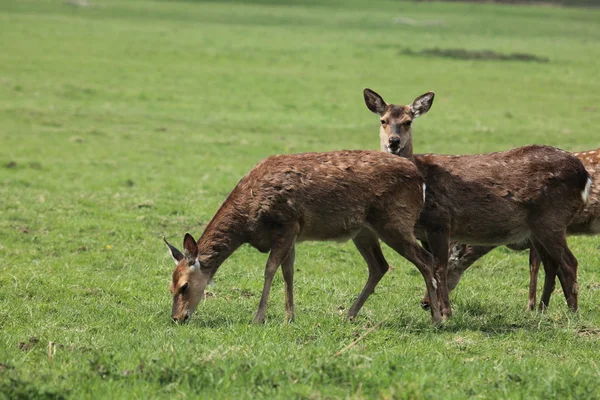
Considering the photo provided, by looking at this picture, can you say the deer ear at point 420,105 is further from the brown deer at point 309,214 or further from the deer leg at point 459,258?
the brown deer at point 309,214

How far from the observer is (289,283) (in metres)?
9.44

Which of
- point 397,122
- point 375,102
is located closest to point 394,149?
point 397,122

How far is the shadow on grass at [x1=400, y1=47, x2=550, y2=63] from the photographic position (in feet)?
144

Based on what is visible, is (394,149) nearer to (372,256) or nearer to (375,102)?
(375,102)

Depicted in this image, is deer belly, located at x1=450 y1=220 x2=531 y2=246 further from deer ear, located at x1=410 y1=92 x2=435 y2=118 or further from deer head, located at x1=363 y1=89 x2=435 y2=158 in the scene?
deer ear, located at x1=410 y1=92 x2=435 y2=118

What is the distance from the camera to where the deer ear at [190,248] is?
9062 mm

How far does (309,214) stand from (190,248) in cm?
118

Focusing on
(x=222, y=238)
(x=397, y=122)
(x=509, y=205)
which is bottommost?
(x=222, y=238)

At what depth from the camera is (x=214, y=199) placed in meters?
16.2

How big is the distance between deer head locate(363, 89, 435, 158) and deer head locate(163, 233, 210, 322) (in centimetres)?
285

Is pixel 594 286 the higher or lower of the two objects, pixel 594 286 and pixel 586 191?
the lower

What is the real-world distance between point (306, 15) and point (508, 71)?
28.5 meters

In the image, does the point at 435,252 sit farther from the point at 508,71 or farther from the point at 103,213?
the point at 508,71

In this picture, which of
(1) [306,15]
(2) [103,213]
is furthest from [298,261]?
(1) [306,15]
